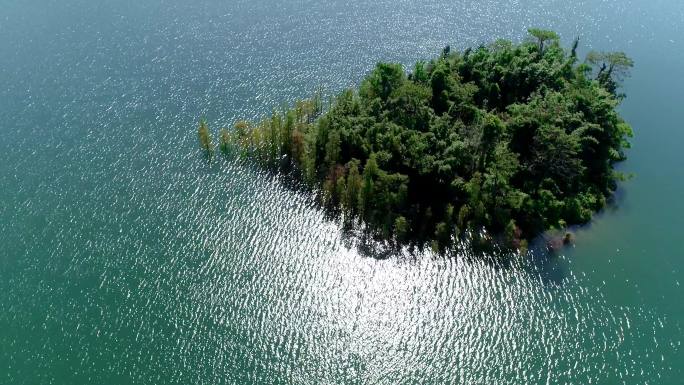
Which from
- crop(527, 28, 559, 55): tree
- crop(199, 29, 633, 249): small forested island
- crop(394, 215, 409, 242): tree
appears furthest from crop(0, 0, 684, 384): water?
crop(527, 28, 559, 55): tree

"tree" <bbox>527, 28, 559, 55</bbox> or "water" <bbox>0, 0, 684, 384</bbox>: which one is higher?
"tree" <bbox>527, 28, 559, 55</bbox>

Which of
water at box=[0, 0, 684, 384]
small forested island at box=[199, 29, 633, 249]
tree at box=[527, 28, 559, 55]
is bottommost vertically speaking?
water at box=[0, 0, 684, 384]

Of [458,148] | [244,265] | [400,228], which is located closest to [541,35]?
[458,148]

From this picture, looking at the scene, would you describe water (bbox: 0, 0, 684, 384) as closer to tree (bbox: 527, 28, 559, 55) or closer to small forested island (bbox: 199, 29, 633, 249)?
small forested island (bbox: 199, 29, 633, 249)

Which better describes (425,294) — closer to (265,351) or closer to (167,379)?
(265,351)

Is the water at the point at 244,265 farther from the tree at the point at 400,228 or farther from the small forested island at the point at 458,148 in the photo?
the small forested island at the point at 458,148

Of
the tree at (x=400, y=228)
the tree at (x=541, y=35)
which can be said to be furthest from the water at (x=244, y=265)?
the tree at (x=541, y=35)

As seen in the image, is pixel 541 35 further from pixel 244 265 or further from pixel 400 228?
pixel 244 265
